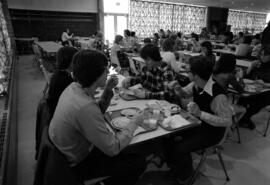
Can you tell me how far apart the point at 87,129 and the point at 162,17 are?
1397 centimetres

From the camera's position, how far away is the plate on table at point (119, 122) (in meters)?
1.41

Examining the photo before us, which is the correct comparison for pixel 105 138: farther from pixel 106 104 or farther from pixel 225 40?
pixel 225 40

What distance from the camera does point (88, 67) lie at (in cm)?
115

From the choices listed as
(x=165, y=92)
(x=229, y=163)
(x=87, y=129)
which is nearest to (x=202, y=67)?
(x=165, y=92)

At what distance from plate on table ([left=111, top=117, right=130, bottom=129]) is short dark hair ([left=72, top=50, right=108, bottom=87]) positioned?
1.37 ft

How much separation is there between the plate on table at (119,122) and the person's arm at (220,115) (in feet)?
2.21

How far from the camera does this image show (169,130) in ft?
4.52

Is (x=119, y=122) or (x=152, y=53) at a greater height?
(x=152, y=53)

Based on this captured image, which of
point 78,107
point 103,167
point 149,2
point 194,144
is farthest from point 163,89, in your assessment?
point 149,2

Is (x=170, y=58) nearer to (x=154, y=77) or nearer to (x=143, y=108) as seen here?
(x=154, y=77)

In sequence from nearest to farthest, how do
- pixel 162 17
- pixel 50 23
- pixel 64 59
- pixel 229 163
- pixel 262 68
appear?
1. pixel 64 59
2. pixel 229 163
3. pixel 262 68
4. pixel 50 23
5. pixel 162 17

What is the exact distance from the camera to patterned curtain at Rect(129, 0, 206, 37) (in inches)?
492

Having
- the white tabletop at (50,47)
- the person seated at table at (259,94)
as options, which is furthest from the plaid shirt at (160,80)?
the white tabletop at (50,47)

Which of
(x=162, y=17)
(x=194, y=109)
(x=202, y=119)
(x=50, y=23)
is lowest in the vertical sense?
(x=202, y=119)
